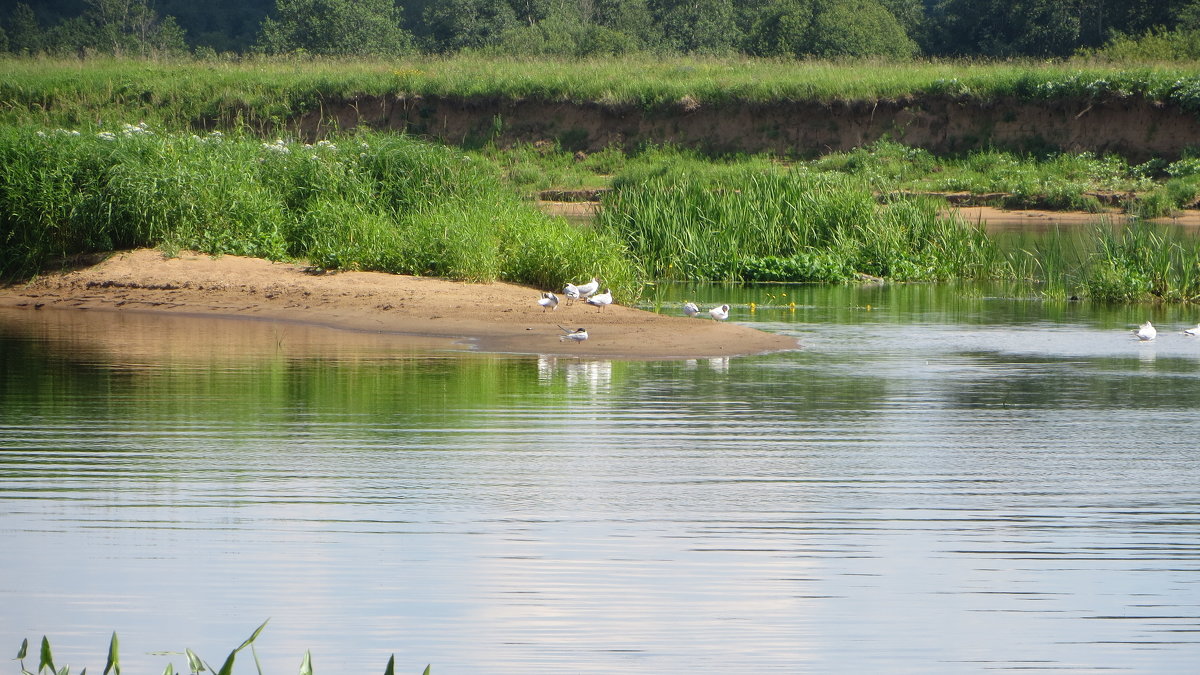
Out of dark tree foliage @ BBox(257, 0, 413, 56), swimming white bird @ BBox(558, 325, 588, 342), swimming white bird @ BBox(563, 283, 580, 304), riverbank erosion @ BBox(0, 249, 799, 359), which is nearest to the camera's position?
swimming white bird @ BBox(558, 325, 588, 342)

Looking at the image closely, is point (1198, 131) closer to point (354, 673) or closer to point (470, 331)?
point (470, 331)

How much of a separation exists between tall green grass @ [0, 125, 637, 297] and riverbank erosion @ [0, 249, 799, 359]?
36 centimetres

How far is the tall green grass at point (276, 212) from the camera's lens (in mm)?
17766

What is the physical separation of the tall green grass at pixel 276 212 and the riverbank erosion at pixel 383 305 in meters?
0.36

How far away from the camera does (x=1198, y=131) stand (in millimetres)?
38344

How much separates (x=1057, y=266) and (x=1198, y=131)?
19492mm

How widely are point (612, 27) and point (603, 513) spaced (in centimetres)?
6270

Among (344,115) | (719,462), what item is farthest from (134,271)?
(344,115)

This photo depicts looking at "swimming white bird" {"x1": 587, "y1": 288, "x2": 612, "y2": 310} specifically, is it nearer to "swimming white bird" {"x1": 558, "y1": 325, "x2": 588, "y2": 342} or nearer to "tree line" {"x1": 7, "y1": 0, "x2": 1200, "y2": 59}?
"swimming white bird" {"x1": 558, "y1": 325, "x2": 588, "y2": 342}

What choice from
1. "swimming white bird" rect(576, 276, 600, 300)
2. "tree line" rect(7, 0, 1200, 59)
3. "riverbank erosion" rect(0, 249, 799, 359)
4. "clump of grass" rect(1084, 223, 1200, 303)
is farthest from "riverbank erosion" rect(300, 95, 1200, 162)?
"swimming white bird" rect(576, 276, 600, 300)

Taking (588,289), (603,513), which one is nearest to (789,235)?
(588,289)

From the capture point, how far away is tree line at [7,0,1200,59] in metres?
56.2

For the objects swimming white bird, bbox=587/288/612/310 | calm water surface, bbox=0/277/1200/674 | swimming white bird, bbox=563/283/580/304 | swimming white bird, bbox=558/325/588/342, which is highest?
swimming white bird, bbox=563/283/580/304

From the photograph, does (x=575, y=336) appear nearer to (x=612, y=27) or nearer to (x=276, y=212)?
(x=276, y=212)
